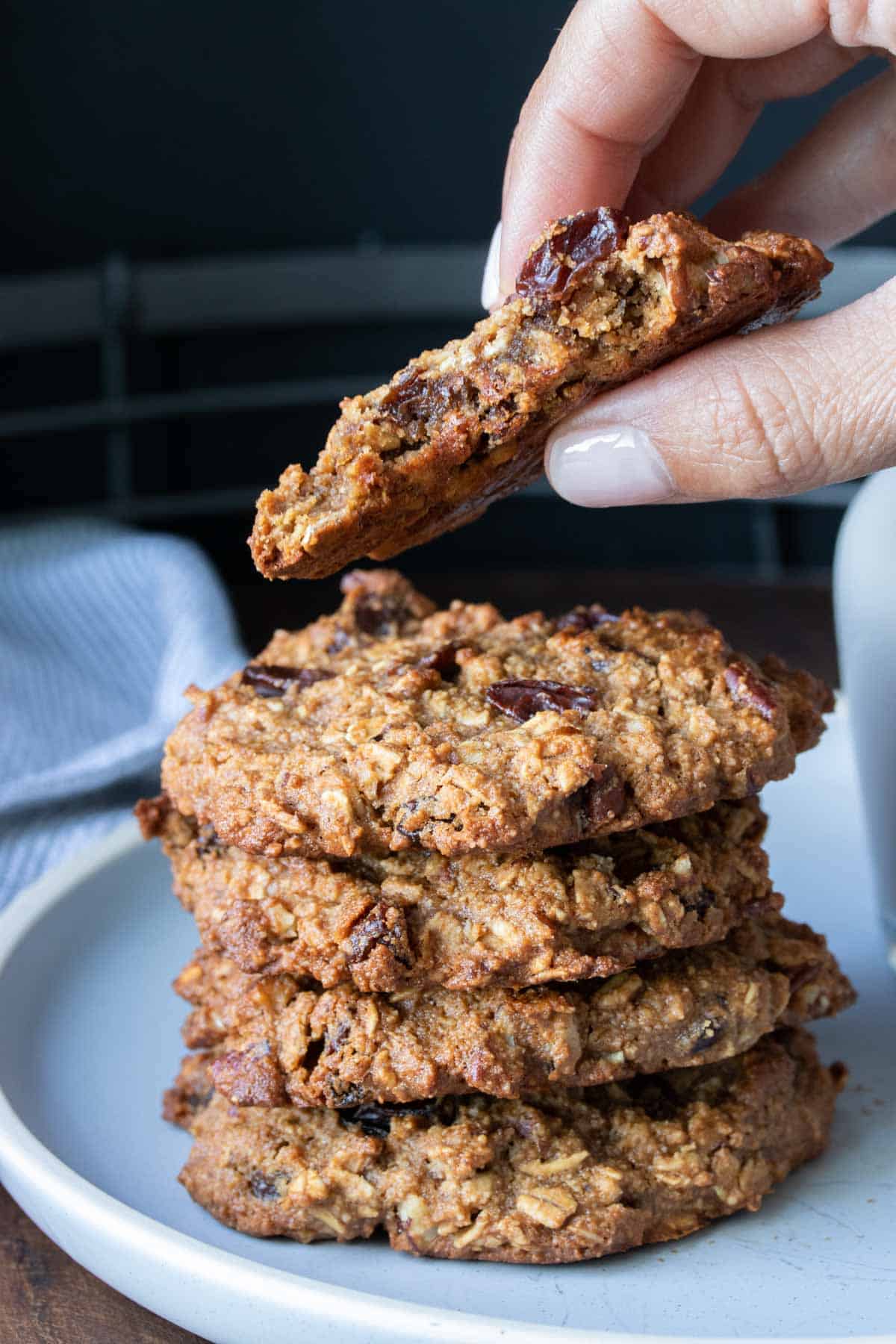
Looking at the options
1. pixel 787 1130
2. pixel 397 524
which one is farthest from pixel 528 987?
pixel 397 524

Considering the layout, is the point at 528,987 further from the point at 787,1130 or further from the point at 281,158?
the point at 281,158

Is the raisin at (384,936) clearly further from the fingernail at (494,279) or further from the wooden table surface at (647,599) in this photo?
the wooden table surface at (647,599)

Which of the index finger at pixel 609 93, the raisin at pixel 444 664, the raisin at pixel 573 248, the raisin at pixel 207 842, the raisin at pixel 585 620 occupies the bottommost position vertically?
the raisin at pixel 207 842

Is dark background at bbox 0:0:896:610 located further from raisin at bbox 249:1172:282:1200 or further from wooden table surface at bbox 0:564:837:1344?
raisin at bbox 249:1172:282:1200

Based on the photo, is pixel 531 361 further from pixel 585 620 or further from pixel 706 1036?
pixel 706 1036

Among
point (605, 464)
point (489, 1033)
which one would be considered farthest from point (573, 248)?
point (489, 1033)

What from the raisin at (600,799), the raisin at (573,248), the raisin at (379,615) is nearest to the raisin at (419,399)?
the raisin at (573,248)

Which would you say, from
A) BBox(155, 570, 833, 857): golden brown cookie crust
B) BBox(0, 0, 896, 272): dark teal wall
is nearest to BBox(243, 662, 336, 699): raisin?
BBox(155, 570, 833, 857): golden brown cookie crust

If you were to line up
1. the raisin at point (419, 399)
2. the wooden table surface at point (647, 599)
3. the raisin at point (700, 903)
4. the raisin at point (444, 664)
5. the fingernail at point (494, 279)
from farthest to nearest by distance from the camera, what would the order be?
the wooden table surface at point (647, 599) → the fingernail at point (494, 279) → the raisin at point (444, 664) → the raisin at point (700, 903) → the raisin at point (419, 399)

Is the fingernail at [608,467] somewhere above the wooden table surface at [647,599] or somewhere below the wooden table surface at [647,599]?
above
